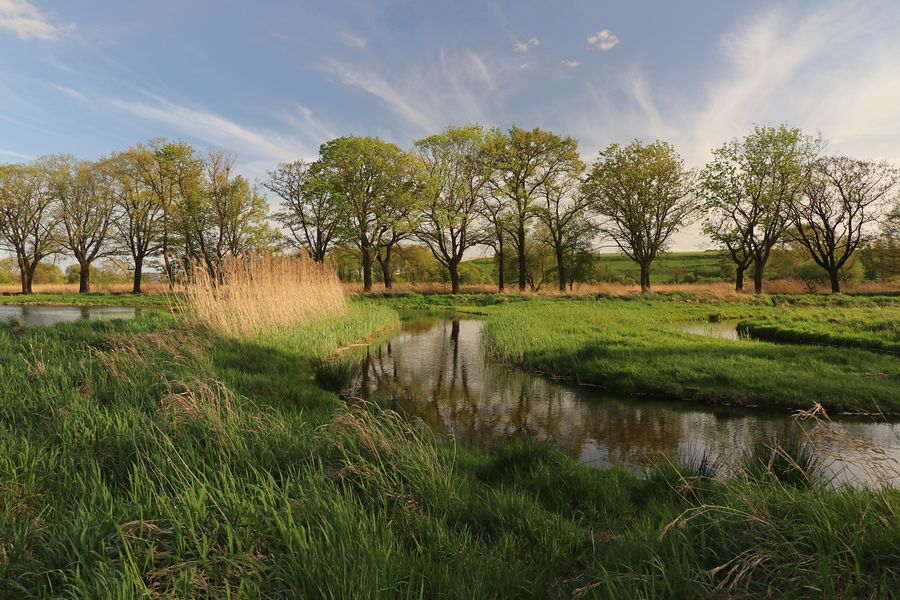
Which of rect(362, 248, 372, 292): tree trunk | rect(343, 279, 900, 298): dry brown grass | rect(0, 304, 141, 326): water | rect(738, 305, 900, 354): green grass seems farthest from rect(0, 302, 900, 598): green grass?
rect(362, 248, 372, 292): tree trunk

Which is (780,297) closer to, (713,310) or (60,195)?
(713,310)

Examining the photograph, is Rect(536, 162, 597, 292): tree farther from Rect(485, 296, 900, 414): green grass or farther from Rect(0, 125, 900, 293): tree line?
Rect(485, 296, 900, 414): green grass

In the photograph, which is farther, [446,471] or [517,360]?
[517,360]

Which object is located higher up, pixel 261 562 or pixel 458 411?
pixel 261 562

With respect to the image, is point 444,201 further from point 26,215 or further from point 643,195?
point 26,215

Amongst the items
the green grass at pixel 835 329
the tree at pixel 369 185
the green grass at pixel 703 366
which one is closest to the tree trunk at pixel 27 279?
the tree at pixel 369 185

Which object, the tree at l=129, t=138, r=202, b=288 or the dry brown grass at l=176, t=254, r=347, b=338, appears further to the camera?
the tree at l=129, t=138, r=202, b=288

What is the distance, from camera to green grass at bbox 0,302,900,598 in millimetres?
2312

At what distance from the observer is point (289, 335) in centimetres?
1209

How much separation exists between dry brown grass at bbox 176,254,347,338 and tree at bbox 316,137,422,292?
64.0ft

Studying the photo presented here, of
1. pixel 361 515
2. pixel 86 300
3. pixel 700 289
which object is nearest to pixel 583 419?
pixel 361 515

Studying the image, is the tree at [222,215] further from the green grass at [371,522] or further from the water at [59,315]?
the green grass at [371,522]

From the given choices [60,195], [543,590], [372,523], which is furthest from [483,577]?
[60,195]

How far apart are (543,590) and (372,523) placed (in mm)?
1124
